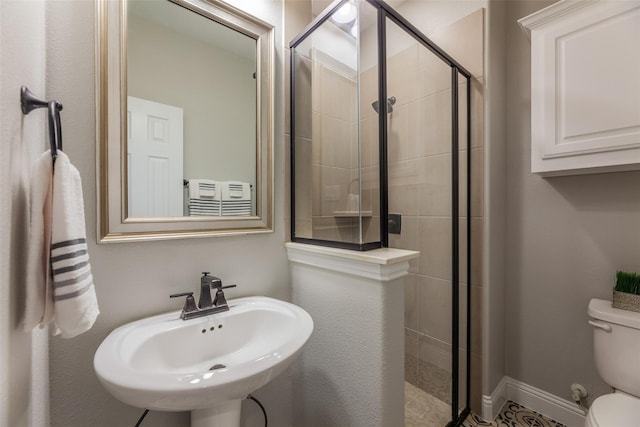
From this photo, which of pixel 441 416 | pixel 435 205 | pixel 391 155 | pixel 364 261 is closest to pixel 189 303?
pixel 364 261

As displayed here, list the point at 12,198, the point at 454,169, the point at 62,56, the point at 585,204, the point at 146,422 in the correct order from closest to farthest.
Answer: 1. the point at 12,198
2. the point at 62,56
3. the point at 146,422
4. the point at 585,204
5. the point at 454,169

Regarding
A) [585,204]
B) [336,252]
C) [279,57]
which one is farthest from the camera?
[585,204]

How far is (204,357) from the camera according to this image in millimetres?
924

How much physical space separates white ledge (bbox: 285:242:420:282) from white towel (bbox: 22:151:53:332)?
78cm

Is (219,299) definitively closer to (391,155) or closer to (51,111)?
(51,111)

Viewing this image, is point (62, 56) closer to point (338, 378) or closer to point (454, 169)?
point (338, 378)

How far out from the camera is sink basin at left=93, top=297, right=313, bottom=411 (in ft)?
1.92

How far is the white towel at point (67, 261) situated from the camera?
0.53 m

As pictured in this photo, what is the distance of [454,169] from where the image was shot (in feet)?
4.95

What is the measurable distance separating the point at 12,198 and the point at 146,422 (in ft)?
2.75

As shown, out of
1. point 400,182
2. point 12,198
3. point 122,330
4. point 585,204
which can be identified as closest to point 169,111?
point 12,198

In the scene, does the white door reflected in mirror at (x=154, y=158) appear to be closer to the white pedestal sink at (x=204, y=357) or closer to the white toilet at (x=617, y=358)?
the white pedestal sink at (x=204, y=357)

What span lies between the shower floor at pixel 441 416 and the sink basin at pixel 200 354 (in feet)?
2.90

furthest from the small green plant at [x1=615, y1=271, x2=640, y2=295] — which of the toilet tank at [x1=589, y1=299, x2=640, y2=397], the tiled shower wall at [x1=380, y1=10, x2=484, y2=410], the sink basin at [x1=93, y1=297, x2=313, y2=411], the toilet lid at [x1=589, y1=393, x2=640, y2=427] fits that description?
the sink basin at [x1=93, y1=297, x2=313, y2=411]
